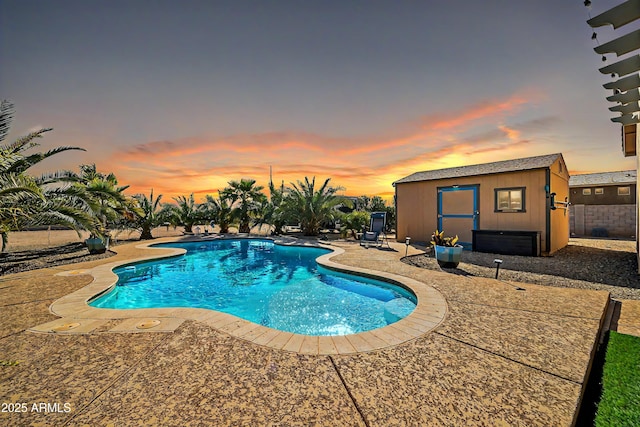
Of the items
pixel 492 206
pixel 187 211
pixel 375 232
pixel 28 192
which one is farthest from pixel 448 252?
pixel 187 211

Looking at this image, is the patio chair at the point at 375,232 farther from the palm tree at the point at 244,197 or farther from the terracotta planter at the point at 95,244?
the terracotta planter at the point at 95,244

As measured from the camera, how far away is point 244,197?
18.5 metres

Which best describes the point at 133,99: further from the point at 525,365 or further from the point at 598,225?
the point at 598,225

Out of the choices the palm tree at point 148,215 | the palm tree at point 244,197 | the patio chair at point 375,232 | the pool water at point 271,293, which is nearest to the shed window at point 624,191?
the patio chair at point 375,232

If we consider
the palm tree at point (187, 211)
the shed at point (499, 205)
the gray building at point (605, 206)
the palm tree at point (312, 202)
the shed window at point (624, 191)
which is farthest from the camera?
the palm tree at point (187, 211)

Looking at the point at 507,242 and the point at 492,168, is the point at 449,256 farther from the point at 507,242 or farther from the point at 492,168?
the point at 492,168

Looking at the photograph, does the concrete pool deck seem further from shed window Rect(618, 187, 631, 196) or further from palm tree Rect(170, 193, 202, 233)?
shed window Rect(618, 187, 631, 196)

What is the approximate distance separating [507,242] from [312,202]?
33.6ft

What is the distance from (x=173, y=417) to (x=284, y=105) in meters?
11.0

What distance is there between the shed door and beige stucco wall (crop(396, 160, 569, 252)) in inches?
8.4

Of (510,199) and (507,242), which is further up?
(510,199)

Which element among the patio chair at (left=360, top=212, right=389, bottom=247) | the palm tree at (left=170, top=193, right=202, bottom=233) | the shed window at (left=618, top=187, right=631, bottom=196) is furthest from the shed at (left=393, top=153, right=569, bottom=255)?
the palm tree at (left=170, top=193, right=202, bottom=233)

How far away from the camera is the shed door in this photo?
11.6 metres

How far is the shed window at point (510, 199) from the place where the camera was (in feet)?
33.5
